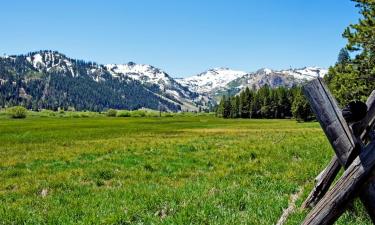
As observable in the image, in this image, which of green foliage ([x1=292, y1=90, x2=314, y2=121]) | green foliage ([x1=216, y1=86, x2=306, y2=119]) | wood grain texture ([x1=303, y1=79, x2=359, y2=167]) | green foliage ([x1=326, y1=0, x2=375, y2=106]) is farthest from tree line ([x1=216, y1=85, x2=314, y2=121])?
wood grain texture ([x1=303, y1=79, x2=359, y2=167])

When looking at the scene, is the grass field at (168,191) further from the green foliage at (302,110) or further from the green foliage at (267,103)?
the green foliage at (267,103)

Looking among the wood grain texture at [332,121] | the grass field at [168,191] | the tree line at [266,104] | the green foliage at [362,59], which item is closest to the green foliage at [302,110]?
the tree line at [266,104]

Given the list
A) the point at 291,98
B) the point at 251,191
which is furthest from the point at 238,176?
the point at 291,98

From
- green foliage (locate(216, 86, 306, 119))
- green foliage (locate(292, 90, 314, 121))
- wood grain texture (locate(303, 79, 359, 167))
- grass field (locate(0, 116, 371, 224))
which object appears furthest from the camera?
green foliage (locate(216, 86, 306, 119))

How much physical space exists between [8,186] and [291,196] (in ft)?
35.5

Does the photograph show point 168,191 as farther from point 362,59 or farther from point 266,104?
point 266,104

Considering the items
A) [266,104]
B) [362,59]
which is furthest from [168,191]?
[266,104]

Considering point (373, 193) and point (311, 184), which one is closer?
point (373, 193)

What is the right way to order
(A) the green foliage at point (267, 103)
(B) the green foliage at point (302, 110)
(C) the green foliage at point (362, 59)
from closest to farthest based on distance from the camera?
1. (C) the green foliage at point (362, 59)
2. (B) the green foliage at point (302, 110)
3. (A) the green foliage at point (267, 103)

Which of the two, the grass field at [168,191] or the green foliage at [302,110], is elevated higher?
the green foliage at [302,110]

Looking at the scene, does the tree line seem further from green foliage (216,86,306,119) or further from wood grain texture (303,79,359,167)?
wood grain texture (303,79,359,167)

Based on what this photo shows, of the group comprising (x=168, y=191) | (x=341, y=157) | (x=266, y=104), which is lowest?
(x=168, y=191)

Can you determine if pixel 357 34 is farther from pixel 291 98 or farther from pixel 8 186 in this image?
pixel 291 98

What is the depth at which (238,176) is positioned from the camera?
47.0 ft
